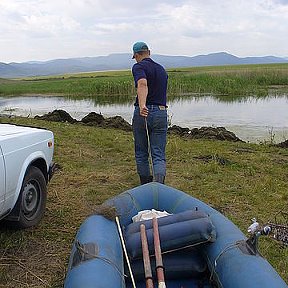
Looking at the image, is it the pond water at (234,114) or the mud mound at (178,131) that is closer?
the mud mound at (178,131)

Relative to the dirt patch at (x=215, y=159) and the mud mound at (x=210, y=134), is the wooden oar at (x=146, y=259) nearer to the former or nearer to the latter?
the dirt patch at (x=215, y=159)

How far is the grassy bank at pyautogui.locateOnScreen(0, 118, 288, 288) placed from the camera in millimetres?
4355

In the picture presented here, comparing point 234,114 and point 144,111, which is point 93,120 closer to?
point 234,114

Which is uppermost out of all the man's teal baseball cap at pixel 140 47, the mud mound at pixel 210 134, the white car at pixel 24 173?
the man's teal baseball cap at pixel 140 47

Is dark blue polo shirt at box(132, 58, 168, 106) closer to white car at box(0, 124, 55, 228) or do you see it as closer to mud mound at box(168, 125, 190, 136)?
white car at box(0, 124, 55, 228)

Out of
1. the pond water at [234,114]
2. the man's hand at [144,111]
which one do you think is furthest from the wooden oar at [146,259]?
the pond water at [234,114]

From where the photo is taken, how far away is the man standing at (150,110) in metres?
5.68

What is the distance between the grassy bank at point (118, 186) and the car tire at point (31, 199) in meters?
0.18

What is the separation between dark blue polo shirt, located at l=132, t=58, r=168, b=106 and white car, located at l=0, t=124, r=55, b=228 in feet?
4.59

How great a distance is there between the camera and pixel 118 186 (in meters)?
6.83

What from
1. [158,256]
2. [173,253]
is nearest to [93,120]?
[173,253]

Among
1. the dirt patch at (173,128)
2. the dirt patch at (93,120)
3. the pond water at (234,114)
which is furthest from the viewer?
the dirt patch at (93,120)

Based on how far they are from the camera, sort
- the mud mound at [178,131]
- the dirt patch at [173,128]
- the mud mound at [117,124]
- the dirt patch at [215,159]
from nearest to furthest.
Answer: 1. the dirt patch at [215,159]
2. the dirt patch at [173,128]
3. the mud mound at [178,131]
4. the mud mound at [117,124]

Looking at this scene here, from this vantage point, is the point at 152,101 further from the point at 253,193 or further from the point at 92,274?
the point at 92,274
